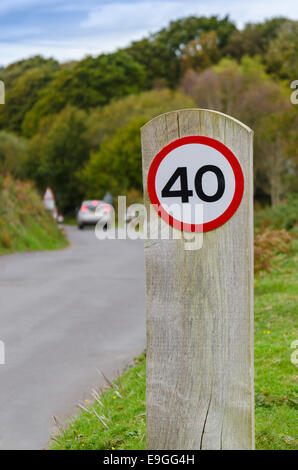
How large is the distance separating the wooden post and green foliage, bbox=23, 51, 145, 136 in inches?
2694

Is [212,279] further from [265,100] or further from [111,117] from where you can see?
[111,117]

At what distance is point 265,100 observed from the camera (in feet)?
173

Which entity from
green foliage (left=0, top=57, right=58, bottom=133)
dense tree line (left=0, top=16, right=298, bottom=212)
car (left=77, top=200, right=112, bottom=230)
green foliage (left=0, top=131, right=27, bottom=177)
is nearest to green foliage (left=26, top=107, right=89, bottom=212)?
dense tree line (left=0, top=16, right=298, bottom=212)

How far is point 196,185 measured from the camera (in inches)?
121

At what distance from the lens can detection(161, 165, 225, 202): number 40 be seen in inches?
120

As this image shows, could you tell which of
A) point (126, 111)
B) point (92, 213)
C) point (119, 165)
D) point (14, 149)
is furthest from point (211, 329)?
point (14, 149)

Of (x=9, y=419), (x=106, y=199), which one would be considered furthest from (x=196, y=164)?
(x=106, y=199)

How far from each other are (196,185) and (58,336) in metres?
5.90

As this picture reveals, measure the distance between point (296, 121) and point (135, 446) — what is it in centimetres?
1972

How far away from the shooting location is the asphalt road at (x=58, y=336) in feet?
19.2

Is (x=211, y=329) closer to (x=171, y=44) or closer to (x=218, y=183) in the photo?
(x=218, y=183)

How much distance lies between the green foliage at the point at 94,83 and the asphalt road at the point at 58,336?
57.1 m

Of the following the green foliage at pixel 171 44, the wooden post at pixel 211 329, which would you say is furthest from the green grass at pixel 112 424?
the green foliage at pixel 171 44

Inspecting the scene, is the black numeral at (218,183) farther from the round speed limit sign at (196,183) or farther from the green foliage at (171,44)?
the green foliage at (171,44)
